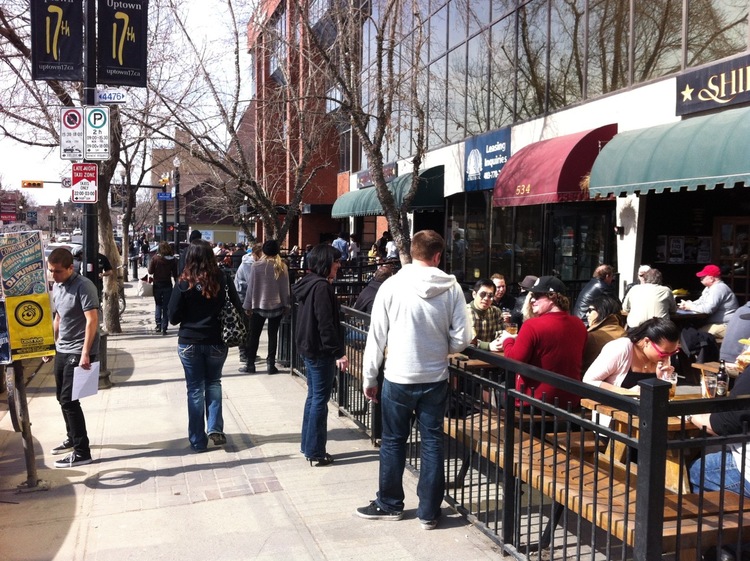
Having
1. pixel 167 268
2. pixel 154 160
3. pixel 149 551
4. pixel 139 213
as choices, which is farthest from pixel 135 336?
pixel 139 213

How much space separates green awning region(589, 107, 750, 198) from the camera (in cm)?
846

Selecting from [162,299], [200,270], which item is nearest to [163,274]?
[162,299]

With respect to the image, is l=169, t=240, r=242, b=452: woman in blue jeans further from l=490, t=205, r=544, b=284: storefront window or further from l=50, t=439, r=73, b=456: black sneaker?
l=490, t=205, r=544, b=284: storefront window

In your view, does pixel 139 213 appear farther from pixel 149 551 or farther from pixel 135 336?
pixel 149 551

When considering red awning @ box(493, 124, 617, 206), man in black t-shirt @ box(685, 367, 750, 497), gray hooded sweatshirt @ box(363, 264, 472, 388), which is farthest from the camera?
red awning @ box(493, 124, 617, 206)

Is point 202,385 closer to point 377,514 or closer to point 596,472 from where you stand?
point 377,514

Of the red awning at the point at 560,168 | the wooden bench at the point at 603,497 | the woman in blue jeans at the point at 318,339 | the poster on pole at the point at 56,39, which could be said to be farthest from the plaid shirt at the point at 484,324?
the poster on pole at the point at 56,39

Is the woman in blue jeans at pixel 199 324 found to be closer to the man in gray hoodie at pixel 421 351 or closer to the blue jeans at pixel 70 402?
the blue jeans at pixel 70 402

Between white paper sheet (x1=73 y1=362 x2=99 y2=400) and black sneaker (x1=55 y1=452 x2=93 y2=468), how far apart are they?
1.88ft

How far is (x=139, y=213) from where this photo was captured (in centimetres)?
7106

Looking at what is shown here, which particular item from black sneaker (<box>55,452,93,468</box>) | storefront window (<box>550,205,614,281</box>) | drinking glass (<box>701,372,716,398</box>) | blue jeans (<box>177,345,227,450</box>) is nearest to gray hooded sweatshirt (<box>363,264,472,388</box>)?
drinking glass (<box>701,372,716,398</box>)

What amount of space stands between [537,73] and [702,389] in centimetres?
1141

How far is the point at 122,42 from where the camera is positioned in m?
8.99

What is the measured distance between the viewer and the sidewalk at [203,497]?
4234mm
